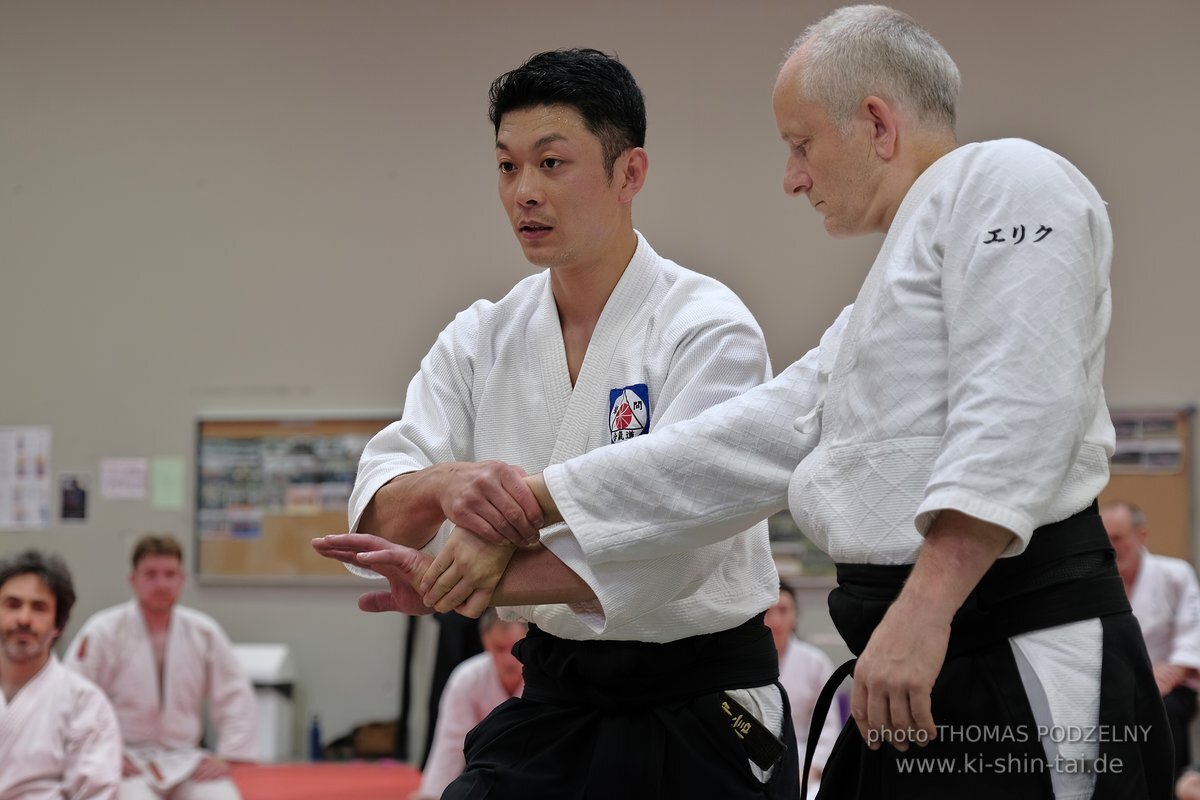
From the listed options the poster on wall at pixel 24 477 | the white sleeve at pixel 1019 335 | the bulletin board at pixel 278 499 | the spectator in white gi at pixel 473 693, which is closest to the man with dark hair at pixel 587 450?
the white sleeve at pixel 1019 335

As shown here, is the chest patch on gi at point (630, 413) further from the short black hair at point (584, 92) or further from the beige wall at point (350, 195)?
the beige wall at point (350, 195)

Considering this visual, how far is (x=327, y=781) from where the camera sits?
6.26 metres

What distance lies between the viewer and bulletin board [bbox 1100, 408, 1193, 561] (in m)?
6.71

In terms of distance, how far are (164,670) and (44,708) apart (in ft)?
3.81

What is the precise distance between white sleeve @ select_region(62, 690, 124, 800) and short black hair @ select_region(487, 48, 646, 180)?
3995 mm

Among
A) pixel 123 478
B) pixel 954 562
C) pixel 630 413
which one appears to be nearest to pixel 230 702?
pixel 123 478

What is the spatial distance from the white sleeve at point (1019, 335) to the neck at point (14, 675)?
4971 mm

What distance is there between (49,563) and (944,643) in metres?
5.04

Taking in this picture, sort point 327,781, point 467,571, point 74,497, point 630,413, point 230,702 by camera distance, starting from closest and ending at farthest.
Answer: point 467,571
point 630,413
point 327,781
point 230,702
point 74,497

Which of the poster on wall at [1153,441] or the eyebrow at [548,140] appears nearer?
the eyebrow at [548,140]

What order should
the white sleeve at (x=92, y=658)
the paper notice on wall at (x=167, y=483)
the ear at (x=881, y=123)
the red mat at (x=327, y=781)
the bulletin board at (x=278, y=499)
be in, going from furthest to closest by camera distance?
the paper notice on wall at (x=167, y=483) < the bulletin board at (x=278, y=499) < the white sleeve at (x=92, y=658) < the red mat at (x=327, y=781) < the ear at (x=881, y=123)

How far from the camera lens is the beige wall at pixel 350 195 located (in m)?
6.86

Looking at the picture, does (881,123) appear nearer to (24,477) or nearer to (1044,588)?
(1044,588)

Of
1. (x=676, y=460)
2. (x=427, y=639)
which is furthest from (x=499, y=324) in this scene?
(x=427, y=639)
